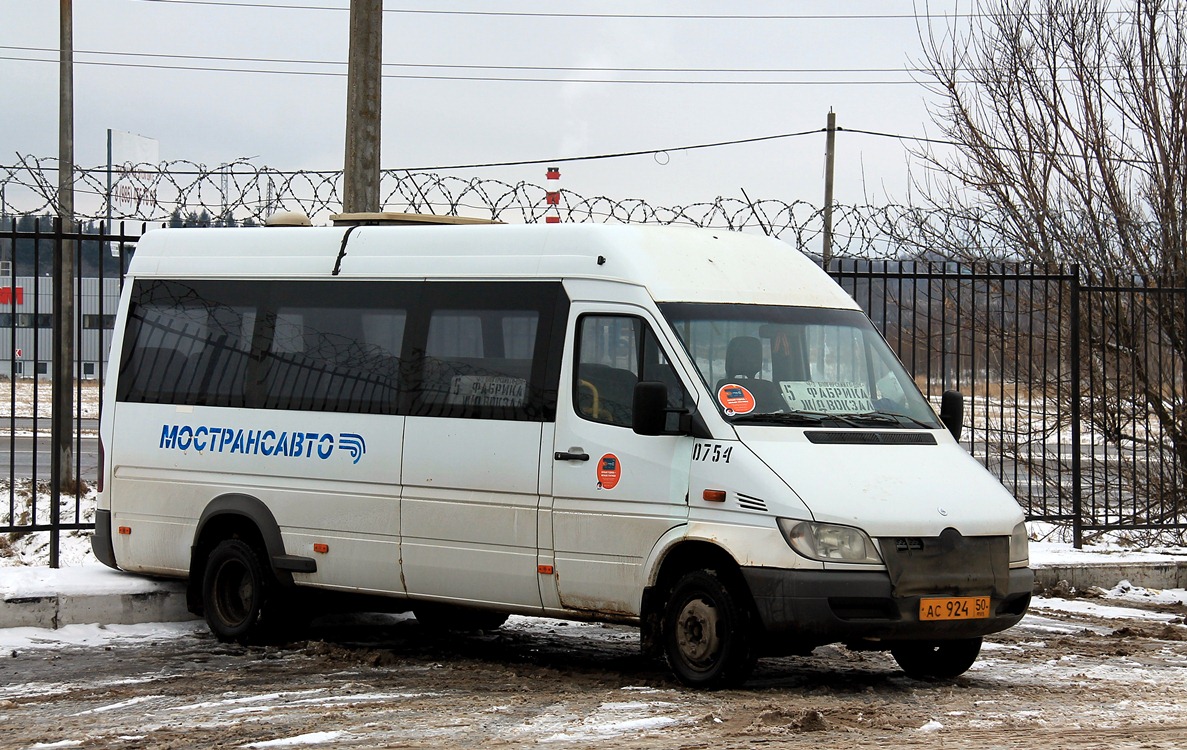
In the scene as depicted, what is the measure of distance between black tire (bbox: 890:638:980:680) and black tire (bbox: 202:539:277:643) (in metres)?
3.83

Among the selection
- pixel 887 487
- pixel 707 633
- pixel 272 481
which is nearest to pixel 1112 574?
pixel 887 487

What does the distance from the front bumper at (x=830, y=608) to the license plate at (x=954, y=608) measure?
0.16 ft

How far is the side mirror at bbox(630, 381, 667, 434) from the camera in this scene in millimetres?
7812

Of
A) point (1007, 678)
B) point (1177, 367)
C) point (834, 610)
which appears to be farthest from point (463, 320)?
point (1177, 367)

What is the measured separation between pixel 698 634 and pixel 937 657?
1434 millimetres

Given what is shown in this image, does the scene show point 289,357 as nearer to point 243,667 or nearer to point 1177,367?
point 243,667

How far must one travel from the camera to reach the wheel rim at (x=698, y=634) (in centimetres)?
776

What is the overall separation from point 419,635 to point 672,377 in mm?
3098

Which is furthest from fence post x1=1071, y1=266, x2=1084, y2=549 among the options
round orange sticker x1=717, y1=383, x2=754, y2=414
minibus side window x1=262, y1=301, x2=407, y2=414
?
minibus side window x1=262, y1=301, x2=407, y2=414

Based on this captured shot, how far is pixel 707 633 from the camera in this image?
25.5ft

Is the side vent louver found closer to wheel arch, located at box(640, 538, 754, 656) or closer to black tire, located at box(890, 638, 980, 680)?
wheel arch, located at box(640, 538, 754, 656)

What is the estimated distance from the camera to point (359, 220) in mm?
10086

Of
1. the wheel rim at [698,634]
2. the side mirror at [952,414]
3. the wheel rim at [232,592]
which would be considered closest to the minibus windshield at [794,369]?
the side mirror at [952,414]

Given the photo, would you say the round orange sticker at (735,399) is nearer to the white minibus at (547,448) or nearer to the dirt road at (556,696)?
the white minibus at (547,448)
